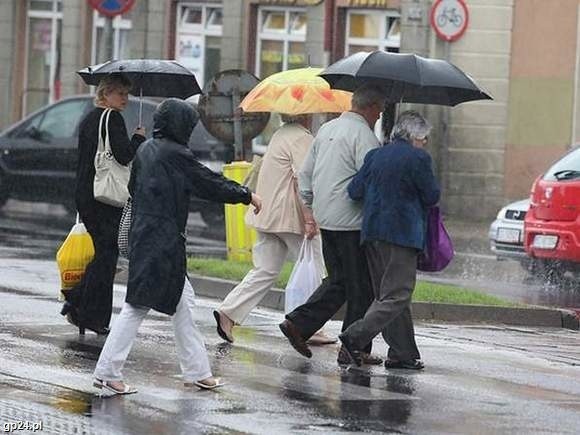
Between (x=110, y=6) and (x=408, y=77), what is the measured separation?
1397 cm

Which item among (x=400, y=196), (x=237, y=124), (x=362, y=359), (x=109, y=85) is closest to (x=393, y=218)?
(x=400, y=196)

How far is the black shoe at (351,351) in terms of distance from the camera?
12.4m

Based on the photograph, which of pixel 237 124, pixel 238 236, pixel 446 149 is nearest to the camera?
pixel 238 236

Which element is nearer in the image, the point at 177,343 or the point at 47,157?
the point at 177,343

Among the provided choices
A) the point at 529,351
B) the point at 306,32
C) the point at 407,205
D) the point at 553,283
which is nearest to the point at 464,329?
the point at 529,351

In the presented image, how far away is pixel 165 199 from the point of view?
432 inches

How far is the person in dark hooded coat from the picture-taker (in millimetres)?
10883

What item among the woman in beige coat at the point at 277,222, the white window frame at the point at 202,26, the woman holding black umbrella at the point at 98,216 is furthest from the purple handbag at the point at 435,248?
the white window frame at the point at 202,26

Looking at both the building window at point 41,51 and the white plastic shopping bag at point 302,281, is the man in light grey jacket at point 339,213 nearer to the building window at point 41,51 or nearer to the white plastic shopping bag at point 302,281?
the white plastic shopping bag at point 302,281

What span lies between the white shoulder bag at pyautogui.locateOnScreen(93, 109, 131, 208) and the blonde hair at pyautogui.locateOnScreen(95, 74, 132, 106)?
0.60 ft

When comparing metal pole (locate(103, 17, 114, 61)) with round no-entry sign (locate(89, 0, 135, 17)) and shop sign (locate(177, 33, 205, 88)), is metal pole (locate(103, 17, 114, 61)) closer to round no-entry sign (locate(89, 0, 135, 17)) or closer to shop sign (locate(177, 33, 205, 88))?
round no-entry sign (locate(89, 0, 135, 17))

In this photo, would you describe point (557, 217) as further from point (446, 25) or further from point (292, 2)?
point (292, 2)

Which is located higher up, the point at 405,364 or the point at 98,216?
the point at 98,216

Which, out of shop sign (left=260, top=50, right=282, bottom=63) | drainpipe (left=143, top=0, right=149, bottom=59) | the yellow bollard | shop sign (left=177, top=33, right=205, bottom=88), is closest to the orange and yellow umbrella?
the yellow bollard
